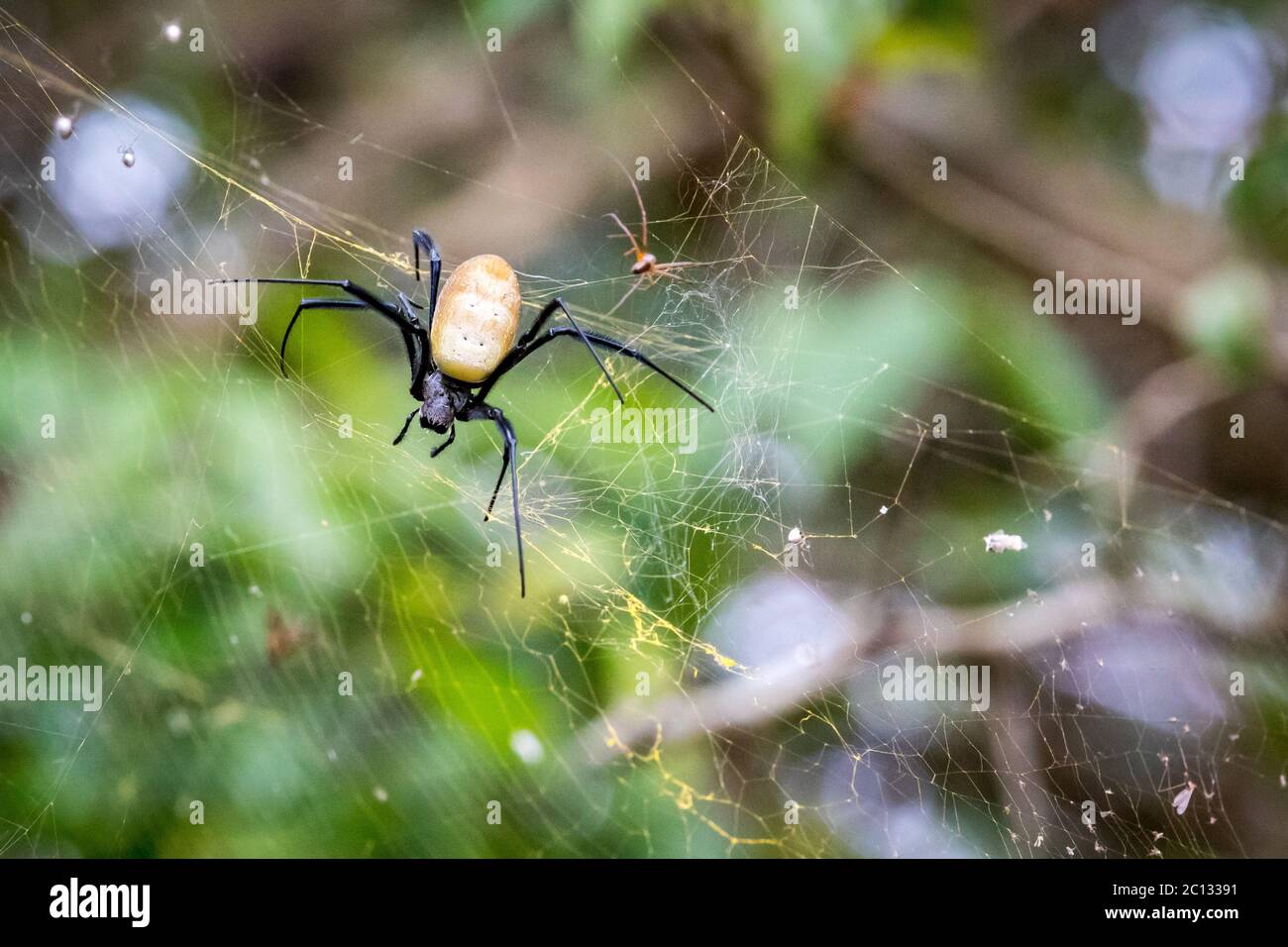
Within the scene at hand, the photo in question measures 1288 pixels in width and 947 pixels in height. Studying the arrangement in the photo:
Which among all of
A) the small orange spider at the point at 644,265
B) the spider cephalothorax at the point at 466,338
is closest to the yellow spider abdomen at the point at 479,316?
the spider cephalothorax at the point at 466,338

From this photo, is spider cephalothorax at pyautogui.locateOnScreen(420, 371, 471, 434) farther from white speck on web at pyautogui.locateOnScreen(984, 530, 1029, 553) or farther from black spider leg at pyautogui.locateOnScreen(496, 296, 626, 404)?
white speck on web at pyautogui.locateOnScreen(984, 530, 1029, 553)

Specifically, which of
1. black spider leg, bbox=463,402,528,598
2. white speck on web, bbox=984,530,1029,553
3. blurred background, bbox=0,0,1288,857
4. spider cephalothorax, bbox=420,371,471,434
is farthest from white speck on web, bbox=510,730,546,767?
white speck on web, bbox=984,530,1029,553

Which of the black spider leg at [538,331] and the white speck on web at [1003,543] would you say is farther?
the white speck on web at [1003,543]

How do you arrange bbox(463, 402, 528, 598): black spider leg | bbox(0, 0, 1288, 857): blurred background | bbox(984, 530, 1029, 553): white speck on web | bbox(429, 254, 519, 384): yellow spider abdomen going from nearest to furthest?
bbox(429, 254, 519, 384): yellow spider abdomen < bbox(463, 402, 528, 598): black spider leg < bbox(0, 0, 1288, 857): blurred background < bbox(984, 530, 1029, 553): white speck on web

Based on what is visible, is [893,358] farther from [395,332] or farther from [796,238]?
[395,332]

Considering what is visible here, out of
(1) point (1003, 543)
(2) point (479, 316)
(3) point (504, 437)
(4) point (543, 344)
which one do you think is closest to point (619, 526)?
(3) point (504, 437)

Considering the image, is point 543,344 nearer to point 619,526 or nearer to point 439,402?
point 439,402

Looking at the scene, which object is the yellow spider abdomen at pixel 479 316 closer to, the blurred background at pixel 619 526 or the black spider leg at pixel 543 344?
the black spider leg at pixel 543 344
